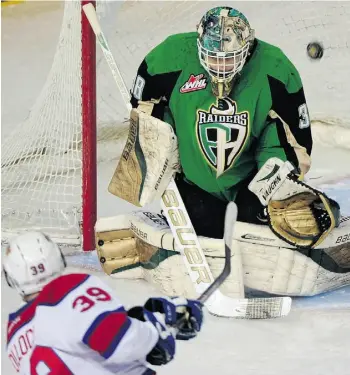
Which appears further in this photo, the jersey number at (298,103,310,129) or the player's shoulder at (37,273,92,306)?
the jersey number at (298,103,310,129)

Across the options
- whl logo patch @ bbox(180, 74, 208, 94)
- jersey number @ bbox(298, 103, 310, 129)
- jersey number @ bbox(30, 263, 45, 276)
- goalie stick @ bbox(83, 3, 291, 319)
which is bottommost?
goalie stick @ bbox(83, 3, 291, 319)

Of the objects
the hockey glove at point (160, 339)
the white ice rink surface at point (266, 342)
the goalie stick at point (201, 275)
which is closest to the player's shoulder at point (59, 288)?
the hockey glove at point (160, 339)

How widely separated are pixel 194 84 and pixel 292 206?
394mm

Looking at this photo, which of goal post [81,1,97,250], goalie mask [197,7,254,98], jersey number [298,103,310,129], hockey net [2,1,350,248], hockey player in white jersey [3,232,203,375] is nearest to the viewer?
hockey player in white jersey [3,232,203,375]

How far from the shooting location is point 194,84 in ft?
8.75

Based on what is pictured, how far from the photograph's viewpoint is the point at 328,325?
2.54 meters

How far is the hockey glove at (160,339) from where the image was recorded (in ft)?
5.97

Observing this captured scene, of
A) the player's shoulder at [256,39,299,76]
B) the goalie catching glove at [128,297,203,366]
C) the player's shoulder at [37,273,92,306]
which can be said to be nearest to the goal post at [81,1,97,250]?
the player's shoulder at [256,39,299,76]

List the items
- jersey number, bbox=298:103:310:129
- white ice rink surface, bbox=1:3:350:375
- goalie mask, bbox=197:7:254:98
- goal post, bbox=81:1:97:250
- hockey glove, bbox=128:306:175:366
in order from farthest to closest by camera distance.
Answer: goal post, bbox=81:1:97:250
jersey number, bbox=298:103:310:129
goalie mask, bbox=197:7:254:98
white ice rink surface, bbox=1:3:350:375
hockey glove, bbox=128:306:175:366

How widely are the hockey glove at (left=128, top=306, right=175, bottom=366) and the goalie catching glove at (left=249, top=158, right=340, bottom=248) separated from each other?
0.77 metres

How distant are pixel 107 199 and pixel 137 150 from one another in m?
0.72

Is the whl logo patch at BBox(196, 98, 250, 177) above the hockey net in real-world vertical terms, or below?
above

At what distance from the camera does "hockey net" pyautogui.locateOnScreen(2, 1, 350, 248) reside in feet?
10.4

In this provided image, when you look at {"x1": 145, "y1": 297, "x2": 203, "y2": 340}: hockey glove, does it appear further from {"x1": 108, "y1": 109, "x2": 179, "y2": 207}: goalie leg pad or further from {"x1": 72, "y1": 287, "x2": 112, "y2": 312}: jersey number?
{"x1": 108, "y1": 109, "x2": 179, "y2": 207}: goalie leg pad
